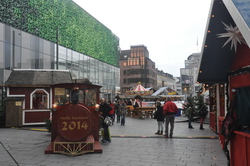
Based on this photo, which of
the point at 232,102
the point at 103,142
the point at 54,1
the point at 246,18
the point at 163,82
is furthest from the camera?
the point at 163,82

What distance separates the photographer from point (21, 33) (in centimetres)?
2991

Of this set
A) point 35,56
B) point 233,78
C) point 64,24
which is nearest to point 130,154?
point 233,78

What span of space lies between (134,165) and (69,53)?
35670 millimetres

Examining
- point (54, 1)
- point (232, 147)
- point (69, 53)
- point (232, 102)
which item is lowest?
point (232, 147)

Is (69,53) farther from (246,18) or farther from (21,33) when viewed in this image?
(246,18)

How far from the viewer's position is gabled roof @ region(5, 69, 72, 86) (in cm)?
1642

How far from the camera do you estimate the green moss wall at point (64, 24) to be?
96.0ft

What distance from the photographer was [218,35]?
584 cm

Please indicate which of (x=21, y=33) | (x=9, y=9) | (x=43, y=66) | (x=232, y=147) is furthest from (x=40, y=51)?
(x=232, y=147)

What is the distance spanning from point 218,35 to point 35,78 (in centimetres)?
1370

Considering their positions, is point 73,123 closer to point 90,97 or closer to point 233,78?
point 90,97

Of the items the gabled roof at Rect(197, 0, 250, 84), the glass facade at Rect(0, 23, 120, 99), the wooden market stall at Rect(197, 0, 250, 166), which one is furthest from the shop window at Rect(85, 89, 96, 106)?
the glass facade at Rect(0, 23, 120, 99)

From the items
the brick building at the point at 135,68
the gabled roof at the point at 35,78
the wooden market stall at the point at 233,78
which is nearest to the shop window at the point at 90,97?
the wooden market stall at the point at 233,78

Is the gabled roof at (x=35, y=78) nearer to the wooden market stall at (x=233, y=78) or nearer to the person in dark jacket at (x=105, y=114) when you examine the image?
the person in dark jacket at (x=105, y=114)
